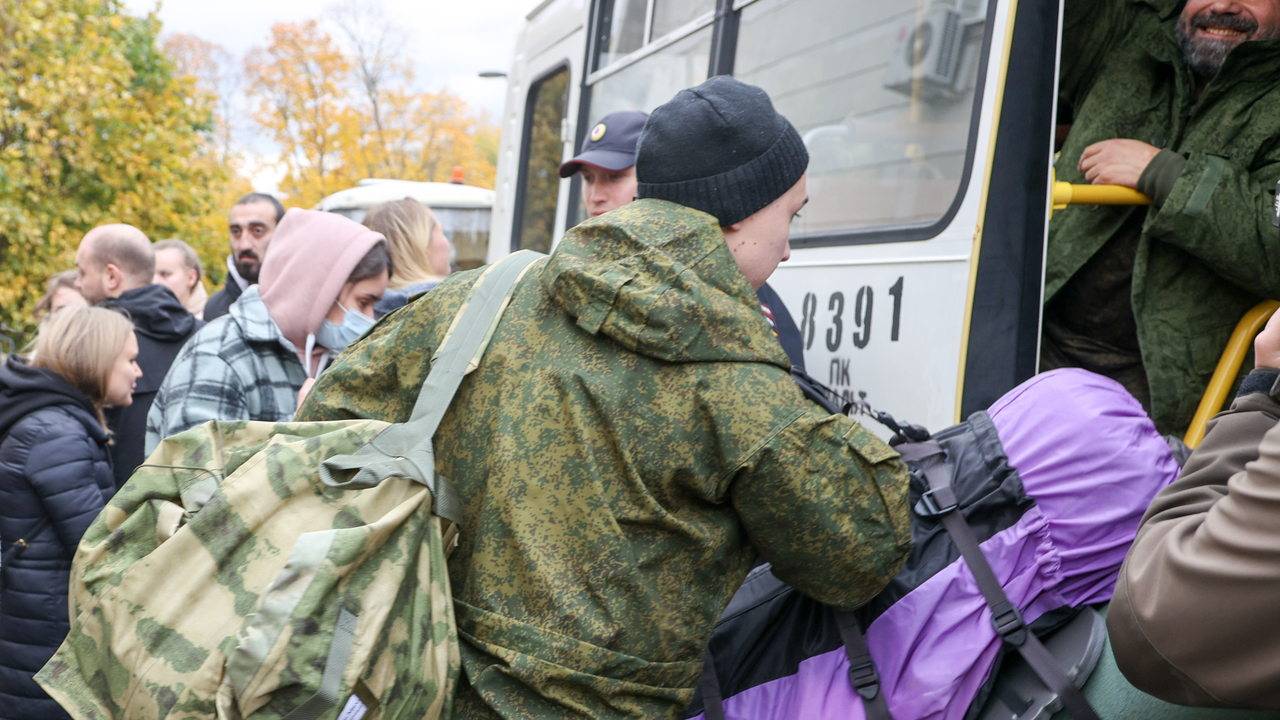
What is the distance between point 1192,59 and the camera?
332cm

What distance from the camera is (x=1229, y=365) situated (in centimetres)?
306

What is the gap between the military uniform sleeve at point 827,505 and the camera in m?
1.59

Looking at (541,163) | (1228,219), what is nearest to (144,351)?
(541,163)

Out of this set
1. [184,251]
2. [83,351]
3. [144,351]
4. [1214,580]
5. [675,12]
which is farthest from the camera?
[184,251]

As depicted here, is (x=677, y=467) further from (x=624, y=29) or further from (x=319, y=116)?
(x=319, y=116)

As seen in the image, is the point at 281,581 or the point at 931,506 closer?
the point at 281,581

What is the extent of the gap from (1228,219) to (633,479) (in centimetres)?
214

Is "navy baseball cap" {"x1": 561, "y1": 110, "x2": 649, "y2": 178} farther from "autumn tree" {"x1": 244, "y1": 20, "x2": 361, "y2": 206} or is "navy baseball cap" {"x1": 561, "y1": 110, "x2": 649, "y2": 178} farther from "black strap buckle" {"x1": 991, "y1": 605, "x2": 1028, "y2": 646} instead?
"autumn tree" {"x1": 244, "y1": 20, "x2": 361, "y2": 206}

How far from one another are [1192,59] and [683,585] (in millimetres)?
2665

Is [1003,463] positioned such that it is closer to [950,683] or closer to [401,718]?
[950,683]

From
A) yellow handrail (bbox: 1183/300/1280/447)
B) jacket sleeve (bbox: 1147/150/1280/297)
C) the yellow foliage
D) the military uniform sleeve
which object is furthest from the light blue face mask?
the yellow foliage

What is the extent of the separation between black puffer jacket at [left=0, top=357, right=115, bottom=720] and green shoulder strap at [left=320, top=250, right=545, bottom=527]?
6.91 ft

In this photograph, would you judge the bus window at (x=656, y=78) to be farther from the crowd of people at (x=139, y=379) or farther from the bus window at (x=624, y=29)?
the crowd of people at (x=139, y=379)

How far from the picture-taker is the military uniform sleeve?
1590mm
